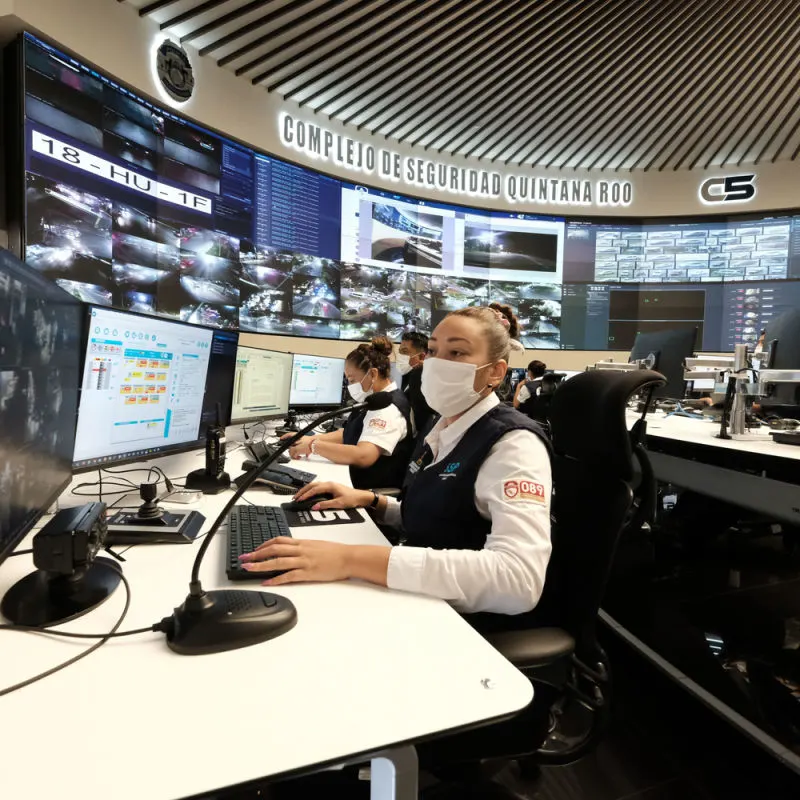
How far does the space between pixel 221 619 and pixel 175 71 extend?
4.36m

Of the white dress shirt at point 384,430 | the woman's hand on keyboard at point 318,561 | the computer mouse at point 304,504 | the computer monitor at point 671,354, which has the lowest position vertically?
the computer mouse at point 304,504

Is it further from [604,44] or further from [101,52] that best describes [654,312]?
[101,52]

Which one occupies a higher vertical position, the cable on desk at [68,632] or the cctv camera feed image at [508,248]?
the cctv camera feed image at [508,248]

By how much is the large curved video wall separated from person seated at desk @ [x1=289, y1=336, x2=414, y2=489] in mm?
1948

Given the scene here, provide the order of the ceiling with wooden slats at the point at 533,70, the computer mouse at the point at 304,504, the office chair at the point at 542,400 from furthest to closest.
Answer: the ceiling with wooden slats at the point at 533,70, the office chair at the point at 542,400, the computer mouse at the point at 304,504

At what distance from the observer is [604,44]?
4.67 m

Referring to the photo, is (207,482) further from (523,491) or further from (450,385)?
(523,491)

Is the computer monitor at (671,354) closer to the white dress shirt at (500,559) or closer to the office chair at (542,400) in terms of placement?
the office chair at (542,400)

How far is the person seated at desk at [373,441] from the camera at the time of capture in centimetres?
212

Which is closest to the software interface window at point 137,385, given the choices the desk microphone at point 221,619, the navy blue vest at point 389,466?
the desk microphone at point 221,619

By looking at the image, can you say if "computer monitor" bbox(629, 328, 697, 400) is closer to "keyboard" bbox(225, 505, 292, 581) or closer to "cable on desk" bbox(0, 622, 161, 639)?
"keyboard" bbox(225, 505, 292, 581)

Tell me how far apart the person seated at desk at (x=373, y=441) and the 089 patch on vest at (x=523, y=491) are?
106 centimetres

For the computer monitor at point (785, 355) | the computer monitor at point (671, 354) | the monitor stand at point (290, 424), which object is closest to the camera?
the computer monitor at point (785, 355)

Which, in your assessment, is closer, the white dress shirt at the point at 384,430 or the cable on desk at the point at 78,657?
the cable on desk at the point at 78,657
